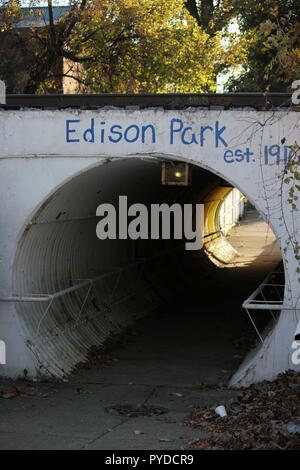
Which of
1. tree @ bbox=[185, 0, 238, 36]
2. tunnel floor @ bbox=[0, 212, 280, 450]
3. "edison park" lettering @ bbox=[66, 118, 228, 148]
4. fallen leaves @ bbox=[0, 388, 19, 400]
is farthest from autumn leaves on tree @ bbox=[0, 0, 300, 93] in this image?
fallen leaves @ bbox=[0, 388, 19, 400]

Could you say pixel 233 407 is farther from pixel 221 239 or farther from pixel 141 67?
pixel 221 239

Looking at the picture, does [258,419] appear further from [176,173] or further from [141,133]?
[141,133]

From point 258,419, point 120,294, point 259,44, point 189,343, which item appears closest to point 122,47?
point 259,44

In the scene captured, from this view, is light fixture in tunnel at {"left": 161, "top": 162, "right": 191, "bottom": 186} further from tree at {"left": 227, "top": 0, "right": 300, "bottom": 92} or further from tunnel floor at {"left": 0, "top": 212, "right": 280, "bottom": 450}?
tree at {"left": 227, "top": 0, "right": 300, "bottom": 92}

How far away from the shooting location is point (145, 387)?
11508 millimetres

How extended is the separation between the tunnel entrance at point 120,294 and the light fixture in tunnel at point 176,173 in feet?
1.21

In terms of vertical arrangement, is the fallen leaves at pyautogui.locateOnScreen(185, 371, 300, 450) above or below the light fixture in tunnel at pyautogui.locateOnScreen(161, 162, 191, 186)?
below

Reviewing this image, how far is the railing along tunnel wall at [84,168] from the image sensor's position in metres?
10.9

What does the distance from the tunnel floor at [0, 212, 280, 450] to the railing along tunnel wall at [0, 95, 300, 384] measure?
666 mm

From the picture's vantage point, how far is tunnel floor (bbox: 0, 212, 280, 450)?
8.73m

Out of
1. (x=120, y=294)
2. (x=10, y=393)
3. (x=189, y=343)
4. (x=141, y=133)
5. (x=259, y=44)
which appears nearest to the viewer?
(x=10, y=393)

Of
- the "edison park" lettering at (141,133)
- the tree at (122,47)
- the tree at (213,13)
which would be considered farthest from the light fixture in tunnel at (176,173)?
the tree at (213,13)

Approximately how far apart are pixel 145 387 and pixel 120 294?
4.86 metres
